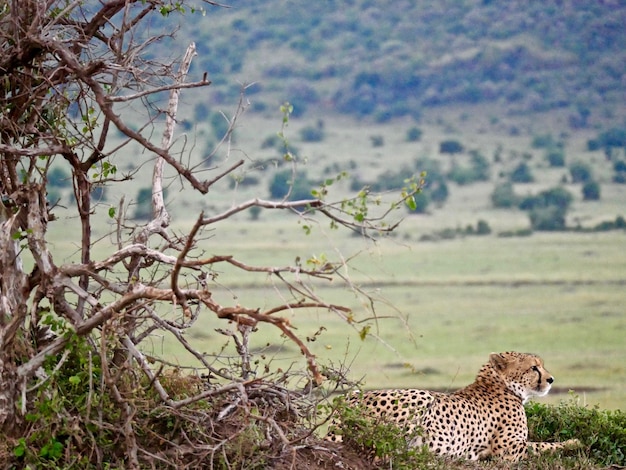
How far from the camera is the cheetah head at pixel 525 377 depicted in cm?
688

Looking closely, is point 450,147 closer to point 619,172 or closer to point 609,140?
point 619,172

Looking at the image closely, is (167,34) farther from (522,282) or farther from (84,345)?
(522,282)

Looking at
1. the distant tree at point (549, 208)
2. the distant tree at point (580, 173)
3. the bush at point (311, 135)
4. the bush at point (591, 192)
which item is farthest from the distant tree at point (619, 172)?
the bush at point (311, 135)

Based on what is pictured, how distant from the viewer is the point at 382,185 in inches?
1642

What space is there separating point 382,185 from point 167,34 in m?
36.6

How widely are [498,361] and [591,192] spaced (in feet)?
121

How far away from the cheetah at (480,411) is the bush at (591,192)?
1443 inches

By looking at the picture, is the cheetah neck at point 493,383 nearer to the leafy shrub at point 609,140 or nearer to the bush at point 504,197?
the bush at point 504,197

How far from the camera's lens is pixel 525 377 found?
6.89 metres

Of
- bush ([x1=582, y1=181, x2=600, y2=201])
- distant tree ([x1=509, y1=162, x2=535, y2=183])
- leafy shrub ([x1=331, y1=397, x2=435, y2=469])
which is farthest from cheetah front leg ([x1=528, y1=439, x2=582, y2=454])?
distant tree ([x1=509, y1=162, x2=535, y2=183])

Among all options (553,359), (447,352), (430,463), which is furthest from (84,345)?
(447,352)

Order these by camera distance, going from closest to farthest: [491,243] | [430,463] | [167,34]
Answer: [167,34]
[430,463]
[491,243]

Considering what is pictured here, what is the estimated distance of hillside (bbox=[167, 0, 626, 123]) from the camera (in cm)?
5853

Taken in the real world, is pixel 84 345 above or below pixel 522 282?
above
